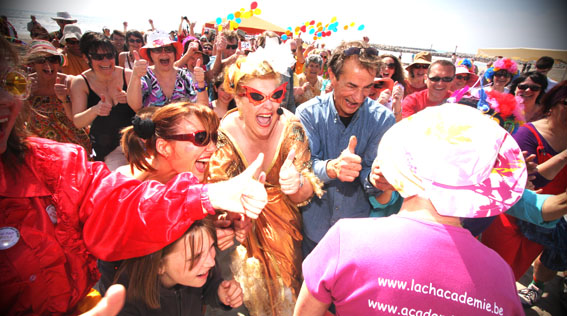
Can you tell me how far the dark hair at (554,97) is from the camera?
210 centimetres

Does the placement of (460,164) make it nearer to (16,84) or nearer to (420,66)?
(16,84)

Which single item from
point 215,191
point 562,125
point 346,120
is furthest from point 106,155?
point 562,125

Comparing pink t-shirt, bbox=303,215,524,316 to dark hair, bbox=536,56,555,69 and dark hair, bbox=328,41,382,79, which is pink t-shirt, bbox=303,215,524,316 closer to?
dark hair, bbox=328,41,382,79

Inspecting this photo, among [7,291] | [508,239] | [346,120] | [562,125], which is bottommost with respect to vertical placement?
[508,239]

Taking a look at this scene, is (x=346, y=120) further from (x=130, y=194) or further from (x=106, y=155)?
(x=106, y=155)

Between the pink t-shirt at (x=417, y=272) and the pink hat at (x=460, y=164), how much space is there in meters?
0.11

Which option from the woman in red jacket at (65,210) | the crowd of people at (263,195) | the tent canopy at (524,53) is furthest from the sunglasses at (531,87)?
the tent canopy at (524,53)

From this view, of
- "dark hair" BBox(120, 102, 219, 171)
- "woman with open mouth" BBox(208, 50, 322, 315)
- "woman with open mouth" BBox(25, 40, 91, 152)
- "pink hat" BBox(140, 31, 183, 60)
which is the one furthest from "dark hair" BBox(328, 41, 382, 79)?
"woman with open mouth" BBox(25, 40, 91, 152)

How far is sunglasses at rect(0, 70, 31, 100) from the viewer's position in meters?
1.02

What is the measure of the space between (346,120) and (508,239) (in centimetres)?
180

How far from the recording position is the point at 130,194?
3.90ft

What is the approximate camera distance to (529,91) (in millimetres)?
3602

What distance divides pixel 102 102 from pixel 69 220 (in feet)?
6.85

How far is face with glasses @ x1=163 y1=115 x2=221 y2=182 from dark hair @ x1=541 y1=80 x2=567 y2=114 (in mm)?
2828
